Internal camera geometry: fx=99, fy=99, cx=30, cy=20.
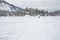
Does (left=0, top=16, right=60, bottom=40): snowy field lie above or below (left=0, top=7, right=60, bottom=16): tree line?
below

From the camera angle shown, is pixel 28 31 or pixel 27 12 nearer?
pixel 28 31

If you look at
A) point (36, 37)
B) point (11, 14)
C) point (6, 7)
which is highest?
point (6, 7)

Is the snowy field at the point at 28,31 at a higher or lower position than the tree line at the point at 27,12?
lower

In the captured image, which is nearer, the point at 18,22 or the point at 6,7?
the point at 6,7

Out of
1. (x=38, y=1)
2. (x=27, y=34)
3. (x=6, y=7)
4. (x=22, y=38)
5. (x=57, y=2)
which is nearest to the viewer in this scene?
(x=22, y=38)

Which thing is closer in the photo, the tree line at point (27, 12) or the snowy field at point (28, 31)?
the snowy field at point (28, 31)

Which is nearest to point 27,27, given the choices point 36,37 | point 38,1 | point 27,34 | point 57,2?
point 27,34

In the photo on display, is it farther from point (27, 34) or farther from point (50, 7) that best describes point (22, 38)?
point (50, 7)

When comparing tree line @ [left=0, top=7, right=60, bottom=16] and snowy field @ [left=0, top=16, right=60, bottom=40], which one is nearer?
snowy field @ [left=0, top=16, right=60, bottom=40]

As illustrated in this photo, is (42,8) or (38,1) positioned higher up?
(38,1)

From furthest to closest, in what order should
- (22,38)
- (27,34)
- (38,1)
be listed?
(38,1), (27,34), (22,38)

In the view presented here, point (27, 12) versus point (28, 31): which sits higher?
point (27, 12)

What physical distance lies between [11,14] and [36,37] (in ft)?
2.34

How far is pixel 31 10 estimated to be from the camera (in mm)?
1983
